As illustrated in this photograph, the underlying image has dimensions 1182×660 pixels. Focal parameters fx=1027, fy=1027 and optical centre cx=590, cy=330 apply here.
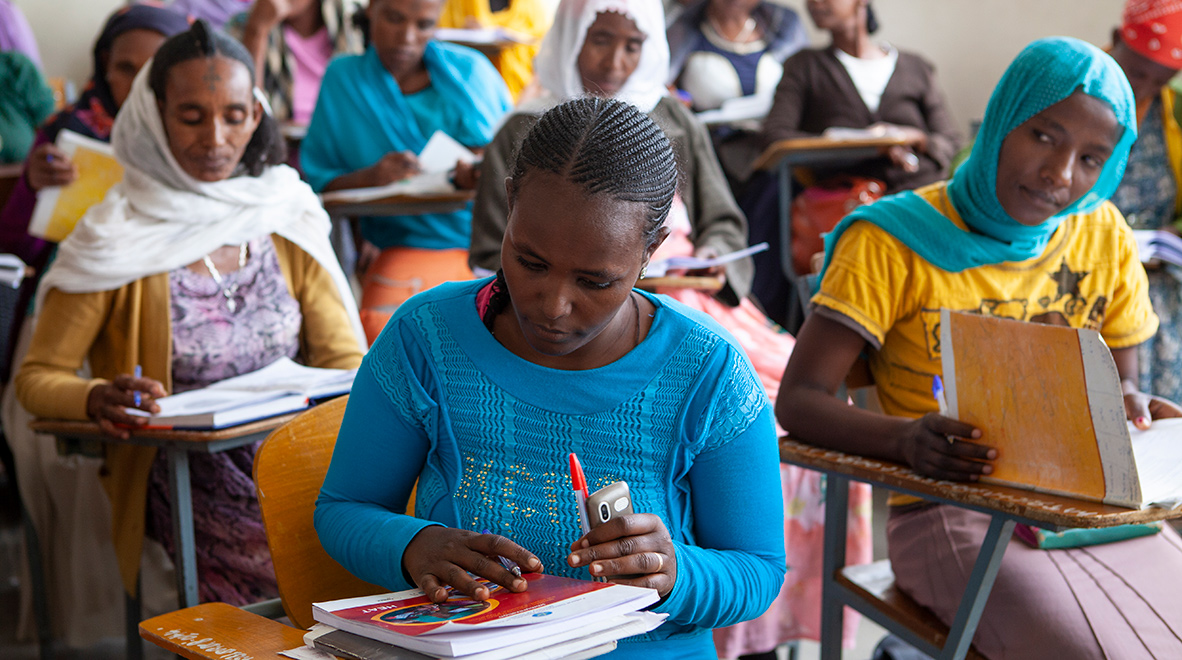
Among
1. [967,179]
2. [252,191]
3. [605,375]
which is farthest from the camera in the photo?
[252,191]

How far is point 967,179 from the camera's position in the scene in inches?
70.2

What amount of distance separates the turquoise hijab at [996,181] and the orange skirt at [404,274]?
1733 millimetres

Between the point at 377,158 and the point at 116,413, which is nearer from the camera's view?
the point at 116,413

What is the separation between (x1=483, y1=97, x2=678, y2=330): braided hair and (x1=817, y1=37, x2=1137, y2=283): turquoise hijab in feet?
2.36

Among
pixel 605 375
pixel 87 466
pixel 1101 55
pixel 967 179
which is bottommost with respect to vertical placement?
pixel 87 466

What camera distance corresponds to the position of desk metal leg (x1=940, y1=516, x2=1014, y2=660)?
1366mm

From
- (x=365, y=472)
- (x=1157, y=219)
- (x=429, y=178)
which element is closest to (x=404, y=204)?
(x=429, y=178)

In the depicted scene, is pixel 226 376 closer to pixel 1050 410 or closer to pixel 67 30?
pixel 1050 410

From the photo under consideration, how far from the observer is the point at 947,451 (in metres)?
1.40

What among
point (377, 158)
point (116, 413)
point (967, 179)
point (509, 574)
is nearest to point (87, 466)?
point (116, 413)

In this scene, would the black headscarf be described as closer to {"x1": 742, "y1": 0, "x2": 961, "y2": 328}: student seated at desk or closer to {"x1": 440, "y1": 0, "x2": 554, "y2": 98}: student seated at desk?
{"x1": 440, "y1": 0, "x2": 554, "y2": 98}: student seated at desk

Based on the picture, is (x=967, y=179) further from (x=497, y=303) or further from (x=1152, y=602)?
(x=497, y=303)

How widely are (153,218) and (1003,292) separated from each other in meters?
1.78

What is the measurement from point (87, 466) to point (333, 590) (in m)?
1.48
